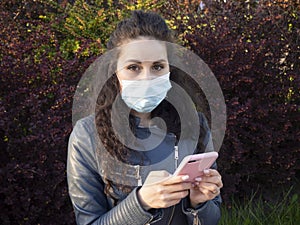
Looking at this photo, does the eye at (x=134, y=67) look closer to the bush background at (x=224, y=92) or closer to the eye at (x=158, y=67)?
the eye at (x=158, y=67)

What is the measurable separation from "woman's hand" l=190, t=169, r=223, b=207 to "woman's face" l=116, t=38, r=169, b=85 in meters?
0.43

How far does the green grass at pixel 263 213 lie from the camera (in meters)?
3.61

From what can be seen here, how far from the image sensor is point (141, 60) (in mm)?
1867

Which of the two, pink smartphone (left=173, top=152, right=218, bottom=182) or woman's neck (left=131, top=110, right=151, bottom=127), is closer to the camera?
pink smartphone (left=173, top=152, right=218, bottom=182)

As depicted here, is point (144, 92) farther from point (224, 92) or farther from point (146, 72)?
point (224, 92)

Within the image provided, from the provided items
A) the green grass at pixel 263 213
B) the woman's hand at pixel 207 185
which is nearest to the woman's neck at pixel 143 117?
the woman's hand at pixel 207 185

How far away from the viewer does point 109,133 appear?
6.22ft

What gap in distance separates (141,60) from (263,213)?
2288 millimetres

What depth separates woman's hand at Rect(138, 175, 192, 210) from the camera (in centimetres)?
162

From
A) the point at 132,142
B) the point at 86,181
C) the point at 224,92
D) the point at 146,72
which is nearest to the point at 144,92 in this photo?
the point at 146,72

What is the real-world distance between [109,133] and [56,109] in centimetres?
152

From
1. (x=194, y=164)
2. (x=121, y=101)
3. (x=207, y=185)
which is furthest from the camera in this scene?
(x=121, y=101)

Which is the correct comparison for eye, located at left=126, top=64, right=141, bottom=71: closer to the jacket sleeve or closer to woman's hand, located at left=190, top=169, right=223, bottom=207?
the jacket sleeve

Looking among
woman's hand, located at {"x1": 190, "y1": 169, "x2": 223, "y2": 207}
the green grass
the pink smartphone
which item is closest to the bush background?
the green grass
